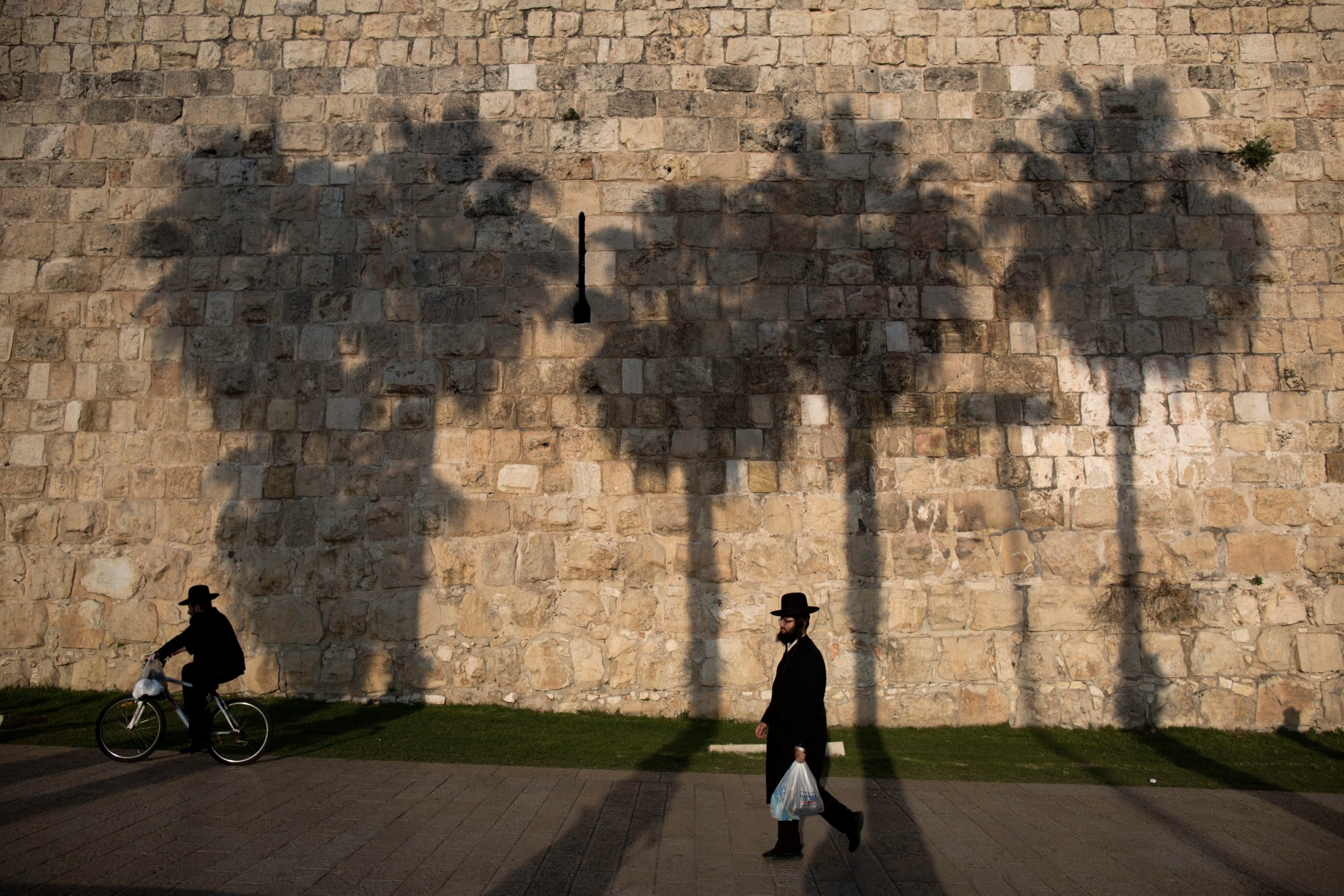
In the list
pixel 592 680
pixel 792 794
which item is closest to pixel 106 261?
pixel 592 680

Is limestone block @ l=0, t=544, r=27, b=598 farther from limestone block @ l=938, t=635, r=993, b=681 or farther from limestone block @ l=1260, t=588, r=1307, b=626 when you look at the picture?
limestone block @ l=1260, t=588, r=1307, b=626

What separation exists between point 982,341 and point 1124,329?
1.43m

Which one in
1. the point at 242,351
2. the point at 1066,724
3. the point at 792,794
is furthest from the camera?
the point at 242,351

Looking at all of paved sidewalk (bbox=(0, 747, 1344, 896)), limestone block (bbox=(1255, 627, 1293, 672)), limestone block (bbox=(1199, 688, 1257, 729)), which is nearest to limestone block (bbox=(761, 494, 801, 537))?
paved sidewalk (bbox=(0, 747, 1344, 896))

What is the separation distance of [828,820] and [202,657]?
497 cm

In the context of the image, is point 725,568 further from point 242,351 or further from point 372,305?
point 242,351

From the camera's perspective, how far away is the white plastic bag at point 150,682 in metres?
6.27

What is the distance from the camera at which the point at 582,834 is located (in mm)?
4965

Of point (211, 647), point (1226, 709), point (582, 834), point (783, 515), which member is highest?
point (783, 515)

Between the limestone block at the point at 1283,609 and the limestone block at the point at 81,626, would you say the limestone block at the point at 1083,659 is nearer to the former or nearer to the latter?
the limestone block at the point at 1283,609

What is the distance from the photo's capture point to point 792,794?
4.50 m

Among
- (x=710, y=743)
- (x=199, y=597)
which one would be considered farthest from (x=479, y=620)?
(x=710, y=743)

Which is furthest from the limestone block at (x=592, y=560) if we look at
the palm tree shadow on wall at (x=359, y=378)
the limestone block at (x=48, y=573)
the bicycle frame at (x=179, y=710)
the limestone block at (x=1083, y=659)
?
the limestone block at (x=48, y=573)

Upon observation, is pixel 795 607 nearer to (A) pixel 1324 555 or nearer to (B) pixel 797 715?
(B) pixel 797 715
